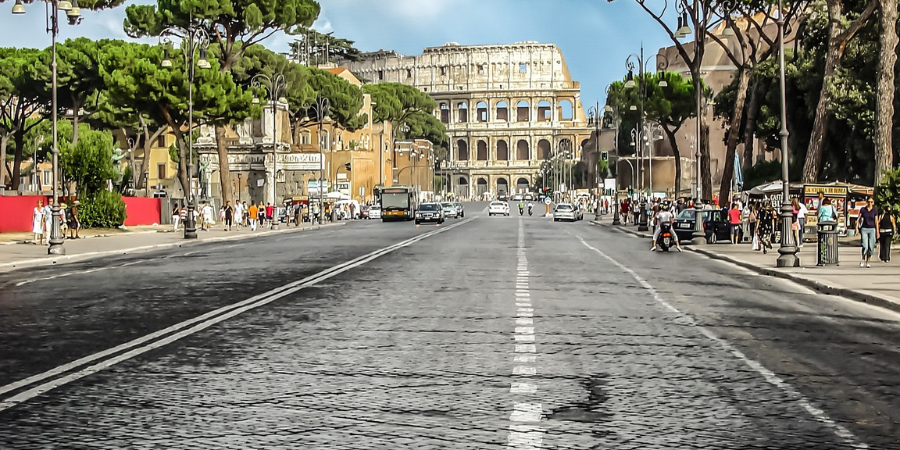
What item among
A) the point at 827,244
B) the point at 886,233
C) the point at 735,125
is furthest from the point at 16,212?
the point at 886,233

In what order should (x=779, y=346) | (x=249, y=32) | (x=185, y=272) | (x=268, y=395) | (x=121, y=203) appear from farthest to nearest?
(x=249, y=32)
(x=121, y=203)
(x=185, y=272)
(x=779, y=346)
(x=268, y=395)

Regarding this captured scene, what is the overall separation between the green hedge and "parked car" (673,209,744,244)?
2600cm

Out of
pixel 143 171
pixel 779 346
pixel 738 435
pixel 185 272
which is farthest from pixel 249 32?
pixel 738 435

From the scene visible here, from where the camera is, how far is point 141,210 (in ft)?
218

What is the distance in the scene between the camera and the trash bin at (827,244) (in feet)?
89.6

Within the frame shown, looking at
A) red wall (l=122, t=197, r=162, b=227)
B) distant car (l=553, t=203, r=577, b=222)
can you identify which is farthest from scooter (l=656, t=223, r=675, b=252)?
distant car (l=553, t=203, r=577, b=222)

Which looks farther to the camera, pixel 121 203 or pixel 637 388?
pixel 121 203

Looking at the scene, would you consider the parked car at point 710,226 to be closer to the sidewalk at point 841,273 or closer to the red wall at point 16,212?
the sidewalk at point 841,273

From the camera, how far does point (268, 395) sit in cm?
890

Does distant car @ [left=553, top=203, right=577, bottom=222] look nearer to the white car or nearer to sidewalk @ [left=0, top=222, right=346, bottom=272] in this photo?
the white car

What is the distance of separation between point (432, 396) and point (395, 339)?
12.7ft

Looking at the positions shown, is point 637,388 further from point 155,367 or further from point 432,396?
point 155,367

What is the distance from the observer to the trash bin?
27312mm

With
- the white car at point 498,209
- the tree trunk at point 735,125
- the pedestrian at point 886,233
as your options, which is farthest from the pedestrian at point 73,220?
the white car at point 498,209
